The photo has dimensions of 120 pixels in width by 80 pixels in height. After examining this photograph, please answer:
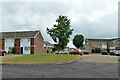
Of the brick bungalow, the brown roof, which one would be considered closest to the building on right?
the brick bungalow

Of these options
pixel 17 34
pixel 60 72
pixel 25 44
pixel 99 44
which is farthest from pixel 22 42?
pixel 99 44

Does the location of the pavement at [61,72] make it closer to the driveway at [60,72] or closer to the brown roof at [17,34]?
the driveway at [60,72]

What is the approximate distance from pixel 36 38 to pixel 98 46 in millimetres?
33752

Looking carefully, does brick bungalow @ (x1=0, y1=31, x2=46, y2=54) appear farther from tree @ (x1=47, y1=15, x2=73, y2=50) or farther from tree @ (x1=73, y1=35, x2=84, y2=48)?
tree @ (x1=73, y1=35, x2=84, y2=48)

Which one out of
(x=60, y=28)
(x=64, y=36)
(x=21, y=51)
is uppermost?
(x=60, y=28)

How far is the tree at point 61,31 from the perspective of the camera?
2352 centimetres

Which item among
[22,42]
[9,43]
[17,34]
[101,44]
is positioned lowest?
[101,44]

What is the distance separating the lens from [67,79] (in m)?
6.14

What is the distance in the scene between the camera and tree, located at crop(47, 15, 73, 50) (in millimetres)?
23516

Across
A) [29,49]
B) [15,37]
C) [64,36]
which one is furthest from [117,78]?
[15,37]

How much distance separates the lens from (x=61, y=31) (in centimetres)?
2383

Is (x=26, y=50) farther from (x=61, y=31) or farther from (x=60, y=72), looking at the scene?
(x=60, y=72)

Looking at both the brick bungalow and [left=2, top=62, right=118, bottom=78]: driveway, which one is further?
the brick bungalow

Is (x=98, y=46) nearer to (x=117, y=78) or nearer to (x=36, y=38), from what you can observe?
(x=36, y=38)
